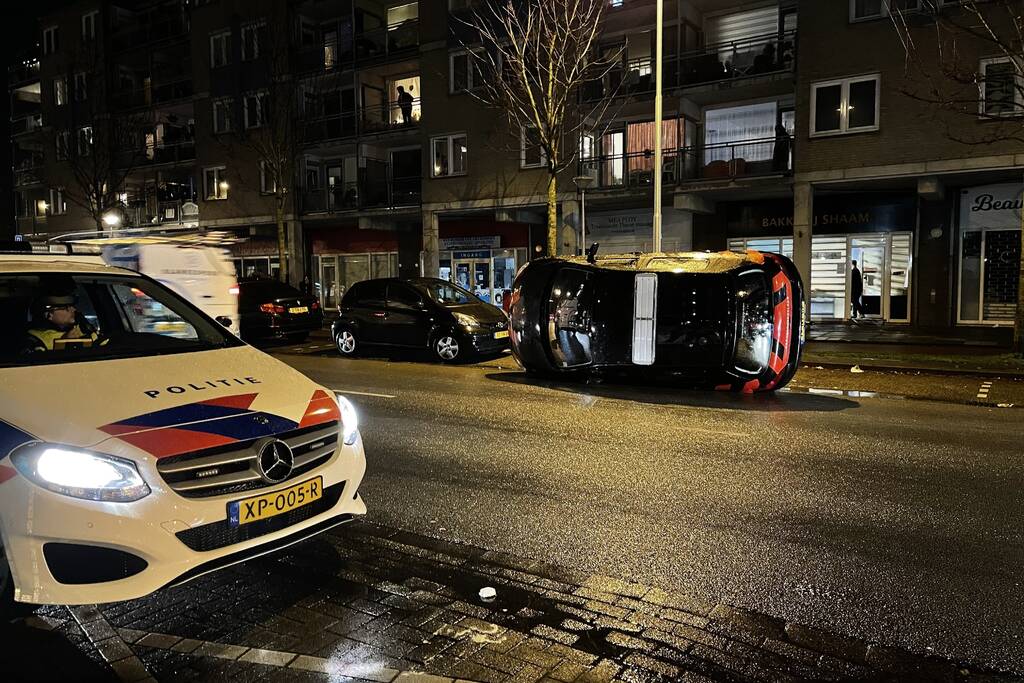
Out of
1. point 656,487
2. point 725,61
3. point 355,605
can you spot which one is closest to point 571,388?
point 656,487

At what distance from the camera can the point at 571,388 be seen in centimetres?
1089

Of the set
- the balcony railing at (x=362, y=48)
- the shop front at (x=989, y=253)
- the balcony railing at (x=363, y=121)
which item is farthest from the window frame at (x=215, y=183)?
the shop front at (x=989, y=253)

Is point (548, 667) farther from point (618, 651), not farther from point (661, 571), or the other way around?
point (661, 571)

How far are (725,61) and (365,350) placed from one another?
561 inches

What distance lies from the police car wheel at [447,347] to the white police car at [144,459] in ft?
30.7

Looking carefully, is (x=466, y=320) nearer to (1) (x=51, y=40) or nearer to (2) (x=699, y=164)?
(2) (x=699, y=164)

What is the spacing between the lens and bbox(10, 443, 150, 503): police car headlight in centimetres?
319

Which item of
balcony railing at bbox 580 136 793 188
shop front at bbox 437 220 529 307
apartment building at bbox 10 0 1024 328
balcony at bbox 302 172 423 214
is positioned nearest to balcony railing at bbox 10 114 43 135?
apartment building at bbox 10 0 1024 328

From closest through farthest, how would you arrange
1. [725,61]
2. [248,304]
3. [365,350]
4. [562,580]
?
[562,580]
[365,350]
[248,304]
[725,61]

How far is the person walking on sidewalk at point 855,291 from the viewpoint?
21562 mm

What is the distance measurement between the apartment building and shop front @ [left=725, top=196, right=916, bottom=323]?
59 millimetres

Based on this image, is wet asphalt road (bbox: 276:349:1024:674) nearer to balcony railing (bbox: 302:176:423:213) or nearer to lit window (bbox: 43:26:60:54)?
balcony railing (bbox: 302:176:423:213)

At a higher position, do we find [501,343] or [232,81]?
[232,81]

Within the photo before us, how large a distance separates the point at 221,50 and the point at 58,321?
32.4 meters
